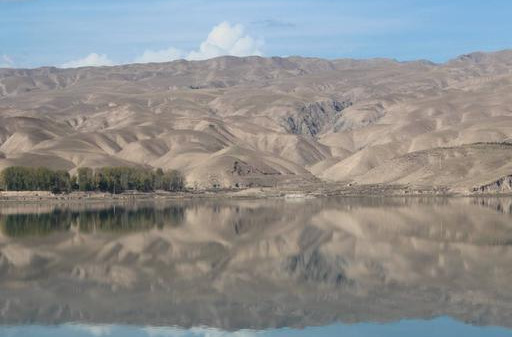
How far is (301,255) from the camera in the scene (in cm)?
7138

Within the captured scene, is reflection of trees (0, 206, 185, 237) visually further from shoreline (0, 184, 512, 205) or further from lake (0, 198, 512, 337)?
shoreline (0, 184, 512, 205)

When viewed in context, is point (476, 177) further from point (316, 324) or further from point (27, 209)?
point (316, 324)

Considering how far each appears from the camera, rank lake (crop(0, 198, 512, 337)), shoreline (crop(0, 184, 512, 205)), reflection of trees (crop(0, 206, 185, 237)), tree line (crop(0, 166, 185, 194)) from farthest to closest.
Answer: tree line (crop(0, 166, 185, 194))
shoreline (crop(0, 184, 512, 205))
reflection of trees (crop(0, 206, 185, 237))
lake (crop(0, 198, 512, 337))

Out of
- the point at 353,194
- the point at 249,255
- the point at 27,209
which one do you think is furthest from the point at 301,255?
the point at 353,194

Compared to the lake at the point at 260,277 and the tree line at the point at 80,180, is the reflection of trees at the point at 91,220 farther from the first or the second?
the tree line at the point at 80,180

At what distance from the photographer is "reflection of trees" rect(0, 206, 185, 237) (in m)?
98.4

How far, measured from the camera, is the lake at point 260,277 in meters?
44.6

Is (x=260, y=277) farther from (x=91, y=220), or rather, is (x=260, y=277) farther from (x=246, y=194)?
(x=246, y=194)

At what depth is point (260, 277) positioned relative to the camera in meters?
59.6

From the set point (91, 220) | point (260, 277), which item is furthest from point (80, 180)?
point (260, 277)

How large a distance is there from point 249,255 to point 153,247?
36.0ft

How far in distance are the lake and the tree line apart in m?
69.4

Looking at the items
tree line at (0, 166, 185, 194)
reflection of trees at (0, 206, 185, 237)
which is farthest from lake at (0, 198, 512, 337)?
tree line at (0, 166, 185, 194)

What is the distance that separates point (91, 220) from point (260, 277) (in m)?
56.5
